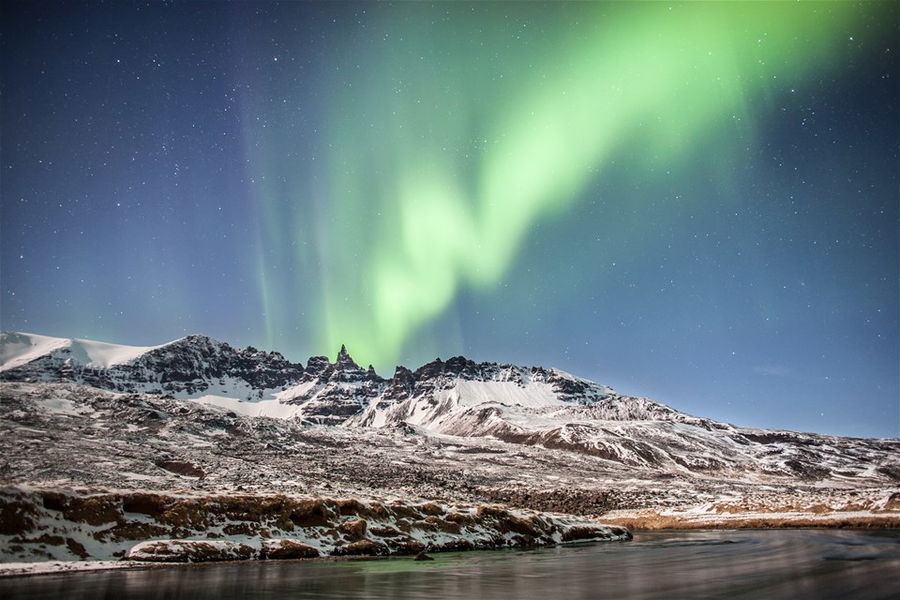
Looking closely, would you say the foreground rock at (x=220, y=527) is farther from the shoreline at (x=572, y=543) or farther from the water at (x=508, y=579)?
the water at (x=508, y=579)

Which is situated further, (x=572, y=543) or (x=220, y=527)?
(x=572, y=543)

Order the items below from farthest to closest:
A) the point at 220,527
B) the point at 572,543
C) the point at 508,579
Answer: the point at 572,543 < the point at 220,527 < the point at 508,579

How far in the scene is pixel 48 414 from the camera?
194 metres

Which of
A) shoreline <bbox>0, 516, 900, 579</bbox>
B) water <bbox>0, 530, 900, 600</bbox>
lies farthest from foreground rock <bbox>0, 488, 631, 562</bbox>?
water <bbox>0, 530, 900, 600</bbox>

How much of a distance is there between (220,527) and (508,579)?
17.6 metres

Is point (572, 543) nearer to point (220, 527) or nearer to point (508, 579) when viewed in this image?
point (508, 579)

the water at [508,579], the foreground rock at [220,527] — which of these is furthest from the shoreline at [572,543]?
the water at [508,579]

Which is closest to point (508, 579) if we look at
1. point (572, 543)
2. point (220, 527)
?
point (220, 527)

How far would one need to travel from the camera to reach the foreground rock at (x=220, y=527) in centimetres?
2505

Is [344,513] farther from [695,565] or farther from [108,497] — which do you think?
[695,565]

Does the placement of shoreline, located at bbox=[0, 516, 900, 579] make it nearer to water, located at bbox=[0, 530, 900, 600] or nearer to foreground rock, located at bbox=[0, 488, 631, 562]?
foreground rock, located at bbox=[0, 488, 631, 562]

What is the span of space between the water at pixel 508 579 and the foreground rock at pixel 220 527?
9.67 feet

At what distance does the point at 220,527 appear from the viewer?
2994cm

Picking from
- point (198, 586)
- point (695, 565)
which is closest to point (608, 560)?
point (695, 565)
